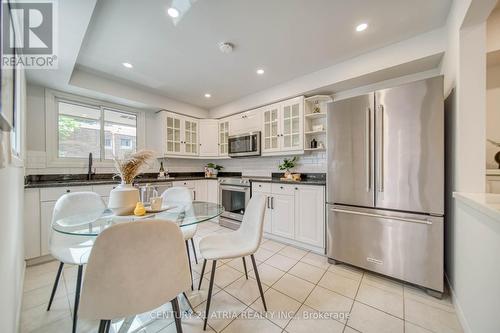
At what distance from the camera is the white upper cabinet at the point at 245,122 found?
11.8 ft

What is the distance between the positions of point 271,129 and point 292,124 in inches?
16.6

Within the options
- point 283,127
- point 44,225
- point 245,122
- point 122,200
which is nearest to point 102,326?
point 122,200

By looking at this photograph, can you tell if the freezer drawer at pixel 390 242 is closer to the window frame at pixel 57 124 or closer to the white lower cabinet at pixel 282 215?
the white lower cabinet at pixel 282 215

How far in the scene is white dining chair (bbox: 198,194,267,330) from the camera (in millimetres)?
1424

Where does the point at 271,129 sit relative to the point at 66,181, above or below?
above

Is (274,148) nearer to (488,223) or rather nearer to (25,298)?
(488,223)

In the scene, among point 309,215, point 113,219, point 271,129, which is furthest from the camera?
point 271,129

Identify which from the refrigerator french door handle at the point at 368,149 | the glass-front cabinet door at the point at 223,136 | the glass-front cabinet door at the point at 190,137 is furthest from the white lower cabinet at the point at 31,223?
the refrigerator french door handle at the point at 368,149

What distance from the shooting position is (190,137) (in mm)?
4168

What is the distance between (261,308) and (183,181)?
8.99 feet

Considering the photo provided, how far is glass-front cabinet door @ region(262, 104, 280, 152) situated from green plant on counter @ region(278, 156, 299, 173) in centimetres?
31

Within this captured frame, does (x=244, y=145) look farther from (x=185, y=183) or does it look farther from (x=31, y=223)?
(x=31, y=223)

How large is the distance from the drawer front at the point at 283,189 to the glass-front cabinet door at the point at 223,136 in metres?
1.70

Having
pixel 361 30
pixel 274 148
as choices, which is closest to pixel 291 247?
pixel 274 148
